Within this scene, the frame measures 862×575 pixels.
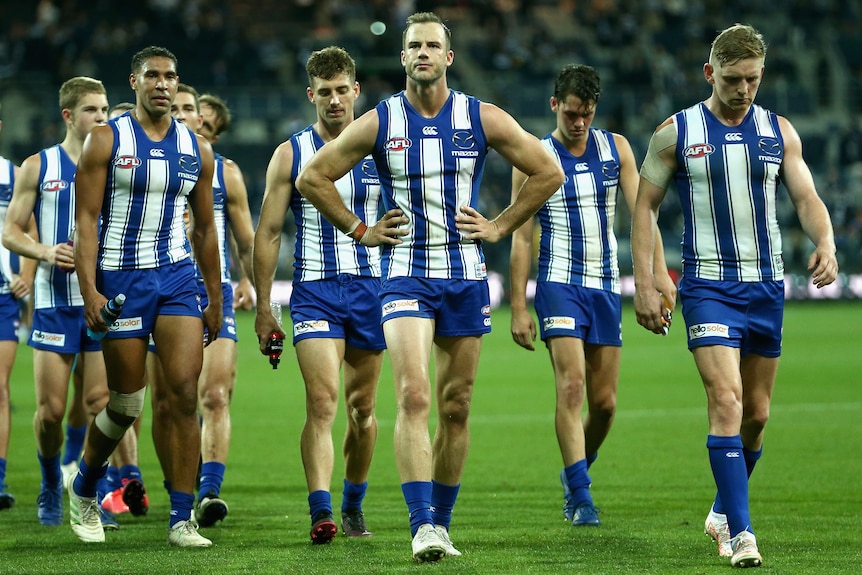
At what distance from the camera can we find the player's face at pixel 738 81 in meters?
6.18

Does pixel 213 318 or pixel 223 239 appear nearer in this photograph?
pixel 213 318

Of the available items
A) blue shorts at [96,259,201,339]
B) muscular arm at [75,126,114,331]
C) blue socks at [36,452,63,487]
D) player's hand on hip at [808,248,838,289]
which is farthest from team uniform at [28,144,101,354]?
player's hand on hip at [808,248,838,289]

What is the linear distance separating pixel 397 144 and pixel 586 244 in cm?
215

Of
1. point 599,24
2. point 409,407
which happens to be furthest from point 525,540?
point 599,24

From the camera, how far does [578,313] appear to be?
785 cm

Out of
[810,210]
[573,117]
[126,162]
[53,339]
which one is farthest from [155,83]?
[810,210]

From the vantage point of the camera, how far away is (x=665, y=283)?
683 centimetres

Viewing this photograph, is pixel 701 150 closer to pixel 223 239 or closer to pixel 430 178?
pixel 430 178

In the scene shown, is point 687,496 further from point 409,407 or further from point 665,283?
point 409,407

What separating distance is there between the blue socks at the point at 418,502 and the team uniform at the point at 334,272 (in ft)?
4.25

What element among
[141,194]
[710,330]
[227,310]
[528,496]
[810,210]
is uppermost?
[141,194]

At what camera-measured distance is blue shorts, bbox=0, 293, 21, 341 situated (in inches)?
326

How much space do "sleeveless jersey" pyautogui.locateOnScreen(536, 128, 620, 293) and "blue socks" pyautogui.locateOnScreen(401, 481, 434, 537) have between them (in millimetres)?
2289

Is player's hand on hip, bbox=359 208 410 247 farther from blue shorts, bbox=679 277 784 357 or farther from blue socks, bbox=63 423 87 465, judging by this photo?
blue socks, bbox=63 423 87 465
